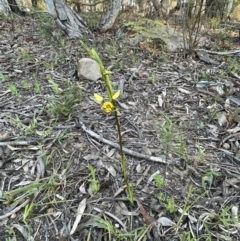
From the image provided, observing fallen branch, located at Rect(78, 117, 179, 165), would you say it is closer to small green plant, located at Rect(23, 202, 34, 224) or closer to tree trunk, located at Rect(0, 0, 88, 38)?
small green plant, located at Rect(23, 202, 34, 224)

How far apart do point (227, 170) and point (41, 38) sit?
2847 mm

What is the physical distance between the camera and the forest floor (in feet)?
4.20

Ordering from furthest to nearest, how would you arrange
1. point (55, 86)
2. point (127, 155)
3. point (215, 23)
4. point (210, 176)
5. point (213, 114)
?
point (215, 23), point (55, 86), point (213, 114), point (127, 155), point (210, 176)

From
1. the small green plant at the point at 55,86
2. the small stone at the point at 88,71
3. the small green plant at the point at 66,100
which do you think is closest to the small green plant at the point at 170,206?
the small green plant at the point at 66,100

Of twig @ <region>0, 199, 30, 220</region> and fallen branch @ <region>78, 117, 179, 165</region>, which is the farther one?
fallen branch @ <region>78, 117, 179, 165</region>

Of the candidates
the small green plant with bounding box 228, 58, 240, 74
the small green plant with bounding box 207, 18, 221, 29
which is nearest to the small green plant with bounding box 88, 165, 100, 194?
the small green plant with bounding box 228, 58, 240, 74

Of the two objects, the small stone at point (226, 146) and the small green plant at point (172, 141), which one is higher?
the small green plant at point (172, 141)

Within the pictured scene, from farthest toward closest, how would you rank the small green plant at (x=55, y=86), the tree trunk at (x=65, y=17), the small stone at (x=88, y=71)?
1. the tree trunk at (x=65, y=17)
2. the small stone at (x=88, y=71)
3. the small green plant at (x=55, y=86)

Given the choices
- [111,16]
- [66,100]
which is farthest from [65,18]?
[66,100]

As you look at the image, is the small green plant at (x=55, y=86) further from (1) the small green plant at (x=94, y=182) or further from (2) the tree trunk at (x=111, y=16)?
(2) the tree trunk at (x=111, y=16)

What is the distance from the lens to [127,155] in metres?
1.63

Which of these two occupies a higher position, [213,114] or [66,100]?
[66,100]

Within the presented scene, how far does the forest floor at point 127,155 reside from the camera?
50.4 inches

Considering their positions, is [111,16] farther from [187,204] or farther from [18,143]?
[187,204]
